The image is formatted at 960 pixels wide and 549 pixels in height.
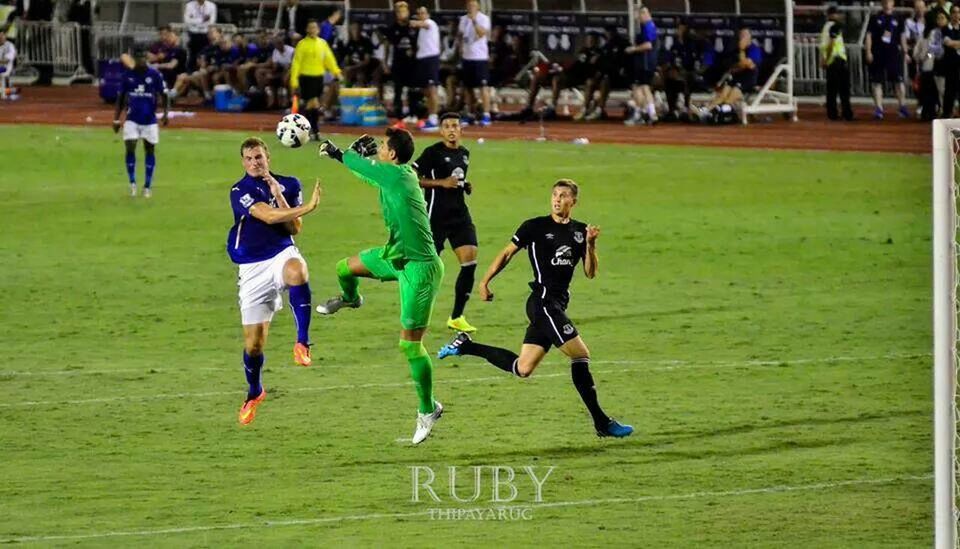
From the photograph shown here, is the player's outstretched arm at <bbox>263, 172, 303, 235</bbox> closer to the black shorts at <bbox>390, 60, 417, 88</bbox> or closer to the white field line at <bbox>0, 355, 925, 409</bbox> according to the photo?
the white field line at <bbox>0, 355, 925, 409</bbox>

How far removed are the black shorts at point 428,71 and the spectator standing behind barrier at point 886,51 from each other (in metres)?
8.91

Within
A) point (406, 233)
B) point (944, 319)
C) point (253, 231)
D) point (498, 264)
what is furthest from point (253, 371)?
point (944, 319)

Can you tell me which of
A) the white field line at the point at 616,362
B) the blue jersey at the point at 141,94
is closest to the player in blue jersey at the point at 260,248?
the white field line at the point at 616,362

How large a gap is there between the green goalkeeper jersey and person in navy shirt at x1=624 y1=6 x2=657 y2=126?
24.2 metres

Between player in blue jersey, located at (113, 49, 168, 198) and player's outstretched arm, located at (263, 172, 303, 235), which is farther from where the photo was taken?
player in blue jersey, located at (113, 49, 168, 198)

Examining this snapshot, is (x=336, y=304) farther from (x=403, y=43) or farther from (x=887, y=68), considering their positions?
(x=887, y=68)

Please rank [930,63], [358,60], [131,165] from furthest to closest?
[358,60] → [930,63] → [131,165]

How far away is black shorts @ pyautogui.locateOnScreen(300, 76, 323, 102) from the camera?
1478 inches

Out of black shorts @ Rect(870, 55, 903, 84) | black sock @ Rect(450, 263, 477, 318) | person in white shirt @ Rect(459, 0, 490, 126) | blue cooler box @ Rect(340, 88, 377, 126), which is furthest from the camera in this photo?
blue cooler box @ Rect(340, 88, 377, 126)

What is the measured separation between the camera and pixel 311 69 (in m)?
37.3

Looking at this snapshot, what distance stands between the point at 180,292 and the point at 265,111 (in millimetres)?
21490

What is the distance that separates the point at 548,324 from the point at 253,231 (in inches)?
94.9

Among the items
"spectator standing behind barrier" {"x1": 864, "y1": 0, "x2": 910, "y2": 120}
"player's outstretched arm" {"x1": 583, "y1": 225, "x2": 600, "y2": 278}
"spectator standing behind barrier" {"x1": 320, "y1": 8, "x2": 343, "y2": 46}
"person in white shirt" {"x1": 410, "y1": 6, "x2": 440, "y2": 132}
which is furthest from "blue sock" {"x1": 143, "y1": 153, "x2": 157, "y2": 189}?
"spectator standing behind barrier" {"x1": 864, "y1": 0, "x2": 910, "y2": 120}

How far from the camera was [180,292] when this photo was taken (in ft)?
75.0
